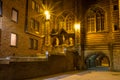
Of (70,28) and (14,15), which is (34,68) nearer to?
(14,15)

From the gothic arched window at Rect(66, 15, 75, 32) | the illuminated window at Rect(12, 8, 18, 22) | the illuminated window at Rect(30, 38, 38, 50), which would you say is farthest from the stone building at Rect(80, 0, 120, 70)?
the illuminated window at Rect(12, 8, 18, 22)

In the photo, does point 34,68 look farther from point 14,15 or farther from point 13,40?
point 14,15

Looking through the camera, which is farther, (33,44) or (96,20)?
(96,20)

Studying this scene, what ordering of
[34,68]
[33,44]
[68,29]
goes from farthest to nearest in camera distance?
[68,29] → [33,44] → [34,68]

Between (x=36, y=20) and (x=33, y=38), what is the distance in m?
2.51

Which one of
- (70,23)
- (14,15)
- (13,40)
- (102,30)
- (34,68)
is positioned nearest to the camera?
(34,68)

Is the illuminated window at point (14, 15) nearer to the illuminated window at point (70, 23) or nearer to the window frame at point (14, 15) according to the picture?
the window frame at point (14, 15)

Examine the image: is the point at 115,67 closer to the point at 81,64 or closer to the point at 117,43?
the point at 117,43

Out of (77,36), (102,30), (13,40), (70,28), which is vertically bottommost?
(13,40)

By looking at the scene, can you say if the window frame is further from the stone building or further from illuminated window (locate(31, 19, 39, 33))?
the stone building

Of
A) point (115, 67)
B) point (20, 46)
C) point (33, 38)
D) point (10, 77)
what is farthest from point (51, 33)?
point (10, 77)

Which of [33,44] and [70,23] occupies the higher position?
[70,23]

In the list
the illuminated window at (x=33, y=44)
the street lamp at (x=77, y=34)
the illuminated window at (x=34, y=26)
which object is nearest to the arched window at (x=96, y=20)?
the street lamp at (x=77, y=34)

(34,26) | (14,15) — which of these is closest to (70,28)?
(34,26)
